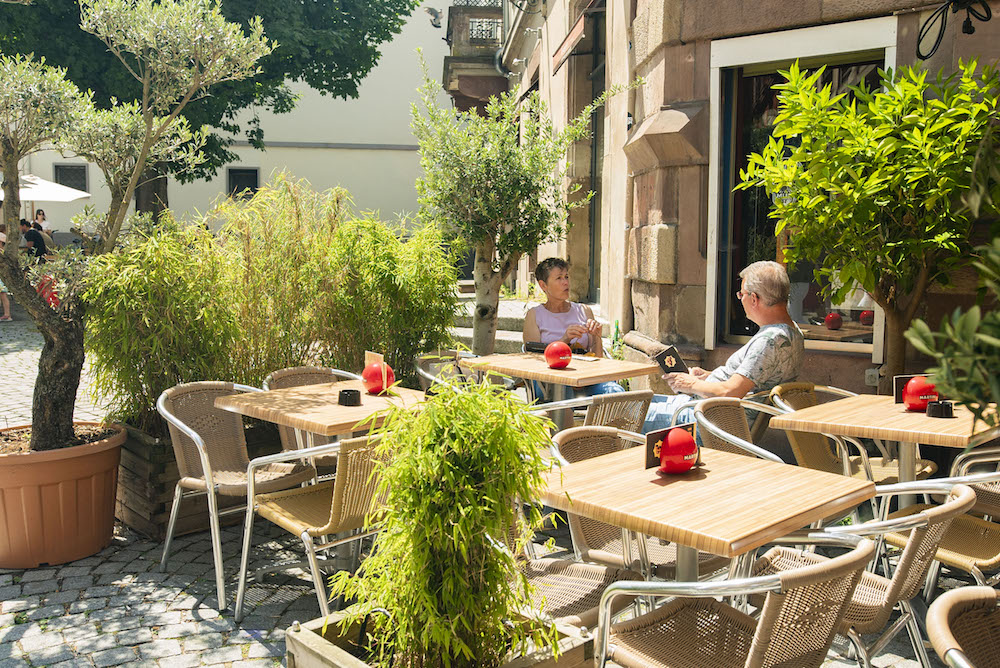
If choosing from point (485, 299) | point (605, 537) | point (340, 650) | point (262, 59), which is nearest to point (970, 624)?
point (340, 650)

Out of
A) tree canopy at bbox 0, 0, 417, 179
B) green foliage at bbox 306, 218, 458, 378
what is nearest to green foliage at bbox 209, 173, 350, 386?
green foliage at bbox 306, 218, 458, 378

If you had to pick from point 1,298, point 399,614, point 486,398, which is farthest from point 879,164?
point 1,298

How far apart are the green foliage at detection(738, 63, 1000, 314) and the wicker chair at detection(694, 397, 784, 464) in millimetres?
1142

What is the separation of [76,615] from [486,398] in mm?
2686

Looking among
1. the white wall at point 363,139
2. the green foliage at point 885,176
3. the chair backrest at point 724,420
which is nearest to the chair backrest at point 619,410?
the chair backrest at point 724,420

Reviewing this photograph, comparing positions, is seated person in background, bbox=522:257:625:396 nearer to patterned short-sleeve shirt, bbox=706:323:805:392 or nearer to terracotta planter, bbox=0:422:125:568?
patterned short-sleeve shirt, bbox=706:323:805:392

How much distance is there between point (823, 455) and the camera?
4469 mm

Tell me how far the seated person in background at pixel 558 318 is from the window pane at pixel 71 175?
21.9 metres

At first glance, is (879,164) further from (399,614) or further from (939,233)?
(399,614)

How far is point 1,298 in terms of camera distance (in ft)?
52.5

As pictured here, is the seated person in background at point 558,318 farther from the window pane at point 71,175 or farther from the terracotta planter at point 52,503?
the window pane at point 71,175

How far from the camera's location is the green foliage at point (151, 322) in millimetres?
4766

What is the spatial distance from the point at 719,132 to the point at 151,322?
4093 millimetres

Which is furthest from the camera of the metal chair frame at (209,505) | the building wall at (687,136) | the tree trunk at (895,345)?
the building wall at (687,136)
